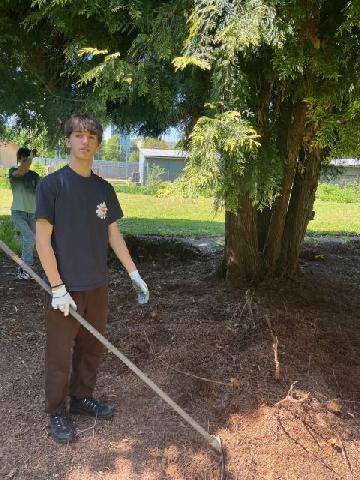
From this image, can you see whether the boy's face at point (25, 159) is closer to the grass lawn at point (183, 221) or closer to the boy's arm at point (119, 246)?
the boy's arm at point (119, 246)

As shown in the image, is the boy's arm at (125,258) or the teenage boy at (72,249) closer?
the teenage boy at (72,249)

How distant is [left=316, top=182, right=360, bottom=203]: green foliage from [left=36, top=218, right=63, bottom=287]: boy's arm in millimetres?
24447

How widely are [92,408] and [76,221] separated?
1166mm

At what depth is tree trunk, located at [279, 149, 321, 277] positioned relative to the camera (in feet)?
17.3

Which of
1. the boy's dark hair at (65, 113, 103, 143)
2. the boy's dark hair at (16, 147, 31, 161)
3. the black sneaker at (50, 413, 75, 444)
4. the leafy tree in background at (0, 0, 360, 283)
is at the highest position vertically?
the leafy tree in background at (0, 0, 360, 283)

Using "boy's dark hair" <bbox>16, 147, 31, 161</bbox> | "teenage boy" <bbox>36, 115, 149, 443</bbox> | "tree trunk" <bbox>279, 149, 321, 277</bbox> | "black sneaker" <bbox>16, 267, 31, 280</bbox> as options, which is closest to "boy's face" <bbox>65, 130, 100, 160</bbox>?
"teenage boy" <bbox>36, 115, 149, 443</bbox>

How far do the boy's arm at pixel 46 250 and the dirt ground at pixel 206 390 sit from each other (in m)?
0.96

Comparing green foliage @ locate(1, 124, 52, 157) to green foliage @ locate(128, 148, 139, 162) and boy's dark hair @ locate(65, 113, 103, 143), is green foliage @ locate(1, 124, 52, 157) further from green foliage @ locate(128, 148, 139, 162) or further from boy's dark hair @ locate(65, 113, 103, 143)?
green foliage @ locate(128, 148, 139, 162)

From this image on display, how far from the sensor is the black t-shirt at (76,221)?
2.74 metres

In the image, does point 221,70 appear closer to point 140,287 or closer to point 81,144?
point 81,144

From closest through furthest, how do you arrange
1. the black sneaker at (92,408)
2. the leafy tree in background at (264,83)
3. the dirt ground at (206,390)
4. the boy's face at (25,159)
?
the leafy tree in background at (264,83), the dirt ground at (206,390), the black sneaker at (92,408), the boy's face at (25,159)

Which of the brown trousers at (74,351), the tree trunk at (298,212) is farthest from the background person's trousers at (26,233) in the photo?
the brown trousers at (74,351)

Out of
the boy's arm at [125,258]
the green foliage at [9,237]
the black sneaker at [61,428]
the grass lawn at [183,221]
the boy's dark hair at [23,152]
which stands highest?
the boy's dark hair at [23,152]

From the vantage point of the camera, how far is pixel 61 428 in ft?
9.64
